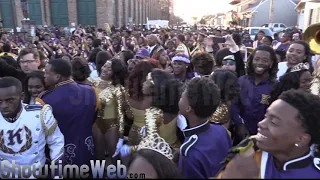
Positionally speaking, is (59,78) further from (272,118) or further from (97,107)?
(272,118)

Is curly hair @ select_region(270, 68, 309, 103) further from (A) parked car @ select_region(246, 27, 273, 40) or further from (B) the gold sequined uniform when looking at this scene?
(A) parked car @ select_region(246, 27, 273, 40)

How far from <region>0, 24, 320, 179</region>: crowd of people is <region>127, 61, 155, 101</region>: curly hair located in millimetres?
11

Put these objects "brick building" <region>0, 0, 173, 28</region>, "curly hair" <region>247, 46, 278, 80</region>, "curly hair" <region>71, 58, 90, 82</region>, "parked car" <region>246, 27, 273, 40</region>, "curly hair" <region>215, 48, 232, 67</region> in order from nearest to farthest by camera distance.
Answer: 1. "curly hair" <region>247, 46, 278, 80</region>
2. "curly hair" <region>71, 58, 90, 82</region>
3. "curly hair" <region>215, 48, 232, 67</region>
4. "parked car" <region>246, 27, 273, 40</region>
5. "brick building" <region>0, 0, 173, 28</region>

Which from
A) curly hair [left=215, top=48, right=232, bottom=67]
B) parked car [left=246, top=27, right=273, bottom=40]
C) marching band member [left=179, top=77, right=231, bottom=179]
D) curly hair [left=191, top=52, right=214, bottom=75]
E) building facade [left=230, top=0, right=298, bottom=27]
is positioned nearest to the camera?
marching band member [left=179, top=77, right=231, bottom=179]

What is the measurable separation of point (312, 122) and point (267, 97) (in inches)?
67.6

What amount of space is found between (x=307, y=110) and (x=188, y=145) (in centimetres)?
79

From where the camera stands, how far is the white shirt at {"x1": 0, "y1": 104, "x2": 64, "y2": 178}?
95.7 inches

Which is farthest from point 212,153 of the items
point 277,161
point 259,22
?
point 259,22

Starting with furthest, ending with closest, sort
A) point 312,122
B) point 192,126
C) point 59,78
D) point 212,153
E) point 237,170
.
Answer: point 59,78, point 192,126, point 212,153, point 312,122, point 237,170

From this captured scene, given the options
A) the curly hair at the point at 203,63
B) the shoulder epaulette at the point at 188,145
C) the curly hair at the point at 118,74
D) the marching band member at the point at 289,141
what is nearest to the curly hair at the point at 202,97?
the shoulder epaulette at the point at 188,145

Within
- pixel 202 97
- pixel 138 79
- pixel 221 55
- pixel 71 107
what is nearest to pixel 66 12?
pixel 221 55

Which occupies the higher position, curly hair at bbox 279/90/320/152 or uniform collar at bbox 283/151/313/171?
curly hair at bbox 279/90/320/152

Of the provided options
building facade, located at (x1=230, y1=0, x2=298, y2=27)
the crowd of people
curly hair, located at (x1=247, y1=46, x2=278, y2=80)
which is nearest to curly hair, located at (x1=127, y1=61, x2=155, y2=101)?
the crowd of people

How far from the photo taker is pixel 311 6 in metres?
21.2
